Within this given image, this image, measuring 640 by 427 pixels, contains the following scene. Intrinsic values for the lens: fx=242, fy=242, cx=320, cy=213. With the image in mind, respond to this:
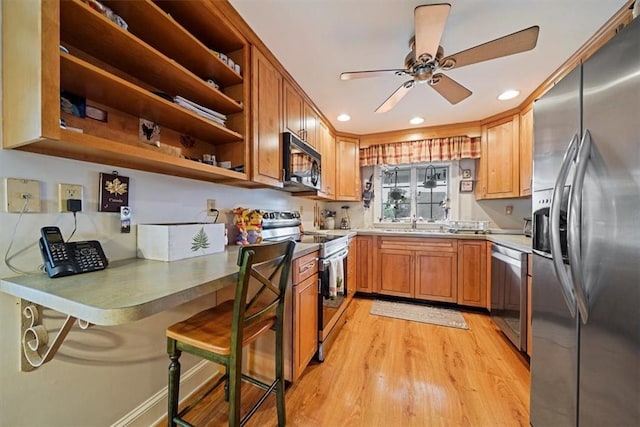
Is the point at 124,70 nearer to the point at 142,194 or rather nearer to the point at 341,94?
the point at 142,194

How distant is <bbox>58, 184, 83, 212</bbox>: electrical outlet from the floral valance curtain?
3.14 m

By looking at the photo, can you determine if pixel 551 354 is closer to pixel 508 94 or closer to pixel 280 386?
pixel 280 386

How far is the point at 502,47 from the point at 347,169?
2.31 metres

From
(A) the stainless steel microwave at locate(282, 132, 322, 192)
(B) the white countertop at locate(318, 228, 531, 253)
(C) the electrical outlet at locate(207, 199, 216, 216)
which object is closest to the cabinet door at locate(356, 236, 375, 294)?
(B) the white countertop at locate(318, 228, 531, 253)

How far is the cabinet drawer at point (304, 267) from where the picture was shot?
4.90ft

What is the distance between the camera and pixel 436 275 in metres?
2.84

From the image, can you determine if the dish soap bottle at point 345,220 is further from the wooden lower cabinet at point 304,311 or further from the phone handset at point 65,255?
the phone handset at point 65,255

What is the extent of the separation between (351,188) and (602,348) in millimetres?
2914

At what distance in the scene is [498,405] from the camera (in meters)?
1.41

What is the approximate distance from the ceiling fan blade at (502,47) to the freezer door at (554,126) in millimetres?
349

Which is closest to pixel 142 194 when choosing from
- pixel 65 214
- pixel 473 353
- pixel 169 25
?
pixel 65 214

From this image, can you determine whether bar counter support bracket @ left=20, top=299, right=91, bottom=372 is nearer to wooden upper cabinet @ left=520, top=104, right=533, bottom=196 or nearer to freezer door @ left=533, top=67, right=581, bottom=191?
freezer door @ left=533, top=67, right=581, bottom=191

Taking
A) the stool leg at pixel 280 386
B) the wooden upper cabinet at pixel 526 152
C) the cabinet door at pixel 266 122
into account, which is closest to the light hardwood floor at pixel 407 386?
the stool leg at pixel 280 386

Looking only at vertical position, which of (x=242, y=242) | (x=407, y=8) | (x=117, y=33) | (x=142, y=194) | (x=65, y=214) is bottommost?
(x=242, y=242)
